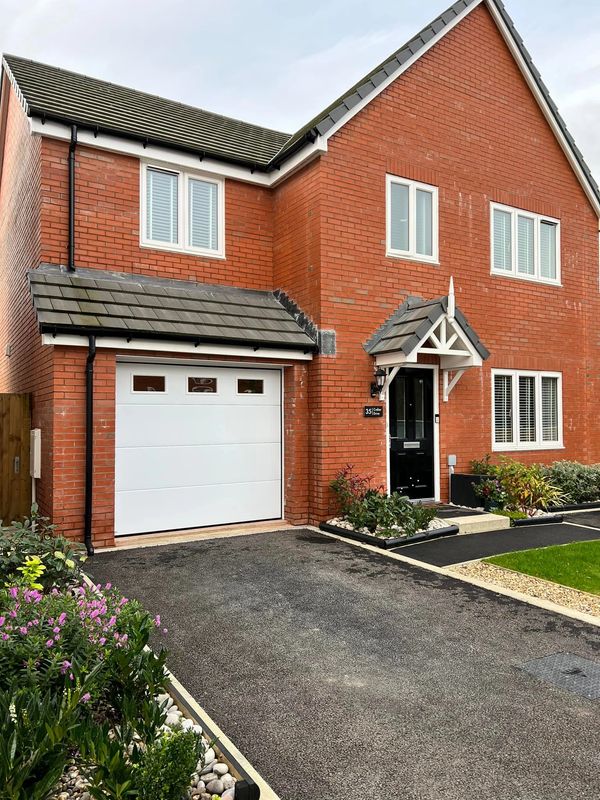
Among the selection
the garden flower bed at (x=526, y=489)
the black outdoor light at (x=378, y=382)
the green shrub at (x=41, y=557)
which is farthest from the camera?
the garden flower bed at (x=526, y=489)

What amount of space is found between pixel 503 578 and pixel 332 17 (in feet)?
40.1

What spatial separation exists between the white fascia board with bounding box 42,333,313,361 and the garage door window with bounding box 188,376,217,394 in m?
0.46

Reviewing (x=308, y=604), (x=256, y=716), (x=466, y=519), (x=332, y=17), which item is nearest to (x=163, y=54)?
(x=332, y=17)

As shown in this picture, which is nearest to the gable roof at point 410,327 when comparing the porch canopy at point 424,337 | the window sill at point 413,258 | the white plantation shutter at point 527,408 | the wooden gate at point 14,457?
the porch canopy at point 424,337

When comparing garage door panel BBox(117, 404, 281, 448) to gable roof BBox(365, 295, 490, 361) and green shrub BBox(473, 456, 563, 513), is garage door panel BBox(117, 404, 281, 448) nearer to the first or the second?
gable roof BBox(365, 295, 490, 361)

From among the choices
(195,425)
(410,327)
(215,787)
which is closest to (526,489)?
(410,327)

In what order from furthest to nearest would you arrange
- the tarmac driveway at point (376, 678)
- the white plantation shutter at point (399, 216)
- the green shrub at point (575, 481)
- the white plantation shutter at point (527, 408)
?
the white plantation shutter at point (527, 408) < the green shrub at point (575, 481) < the white plantation shutter at point (399, 216) < the tarmac driveway at point (376, 678)

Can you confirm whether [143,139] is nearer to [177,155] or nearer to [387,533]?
[177,155]

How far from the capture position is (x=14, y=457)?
347 inches

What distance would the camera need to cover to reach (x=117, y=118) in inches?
368

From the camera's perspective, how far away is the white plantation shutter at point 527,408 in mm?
11578

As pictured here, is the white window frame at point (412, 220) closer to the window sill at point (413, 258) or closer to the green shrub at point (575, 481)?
the window sill at point (413, 258)

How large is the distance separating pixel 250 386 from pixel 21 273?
4.70 meters

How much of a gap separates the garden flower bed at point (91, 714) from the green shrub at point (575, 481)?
9178 mm
